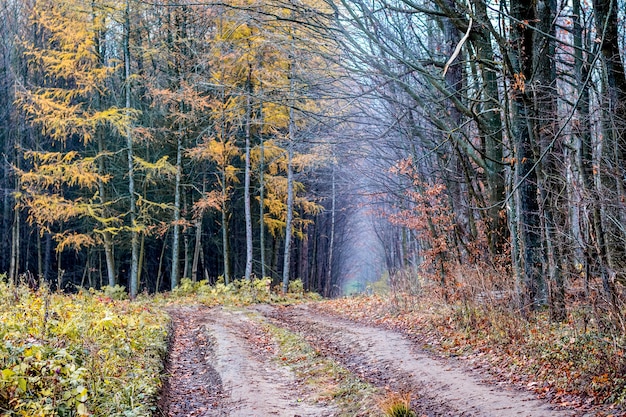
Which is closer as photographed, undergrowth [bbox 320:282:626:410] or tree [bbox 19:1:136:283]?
undergrowth [bbox 320:282:626:410]

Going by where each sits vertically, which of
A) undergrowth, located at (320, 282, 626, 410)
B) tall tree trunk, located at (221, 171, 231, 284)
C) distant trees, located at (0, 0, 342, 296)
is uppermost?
distant trees, located at (0, 0, 342, 296)

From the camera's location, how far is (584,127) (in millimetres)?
8945

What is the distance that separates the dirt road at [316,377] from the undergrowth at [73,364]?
51 centimetres

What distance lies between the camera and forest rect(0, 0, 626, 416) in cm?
734

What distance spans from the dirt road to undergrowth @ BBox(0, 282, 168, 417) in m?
0.51

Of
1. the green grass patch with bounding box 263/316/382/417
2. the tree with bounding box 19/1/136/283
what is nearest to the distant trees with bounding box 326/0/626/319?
the green grass patch with bounding box 263/316/382/417

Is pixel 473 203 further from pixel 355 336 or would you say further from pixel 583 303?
pixel 583 303

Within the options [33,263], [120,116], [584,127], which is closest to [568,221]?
[584,127]

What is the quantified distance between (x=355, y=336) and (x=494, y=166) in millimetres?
4484

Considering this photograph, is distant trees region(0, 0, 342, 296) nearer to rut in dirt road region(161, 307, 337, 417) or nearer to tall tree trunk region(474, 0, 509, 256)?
tall tree trunk region(474, 0, 509, 256)

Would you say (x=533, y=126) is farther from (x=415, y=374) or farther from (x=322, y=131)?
(x=322, y=131)

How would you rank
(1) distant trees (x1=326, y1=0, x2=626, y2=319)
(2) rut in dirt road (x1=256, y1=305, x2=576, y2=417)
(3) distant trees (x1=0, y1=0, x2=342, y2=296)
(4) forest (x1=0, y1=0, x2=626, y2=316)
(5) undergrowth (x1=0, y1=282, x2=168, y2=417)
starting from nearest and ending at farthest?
(5) undergrowth (x1=0, y1=282, x2=168, y2=417)
(2) rut in dirt road (x1=256, y1=305, x2=576, y2=417)
(1) distant trees (x1=326, y1=0, x2=626, y2=319)
(4) forest (x1=0, y1=0, x2=626, y2=316)
(3) distant trees (x1=0, y1=0, x2=342, y2=296)

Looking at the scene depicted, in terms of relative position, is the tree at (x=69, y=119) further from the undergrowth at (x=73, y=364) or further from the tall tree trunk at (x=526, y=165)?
the tall tree trunk at (x=526, y=165)

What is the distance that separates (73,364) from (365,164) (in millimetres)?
17299
